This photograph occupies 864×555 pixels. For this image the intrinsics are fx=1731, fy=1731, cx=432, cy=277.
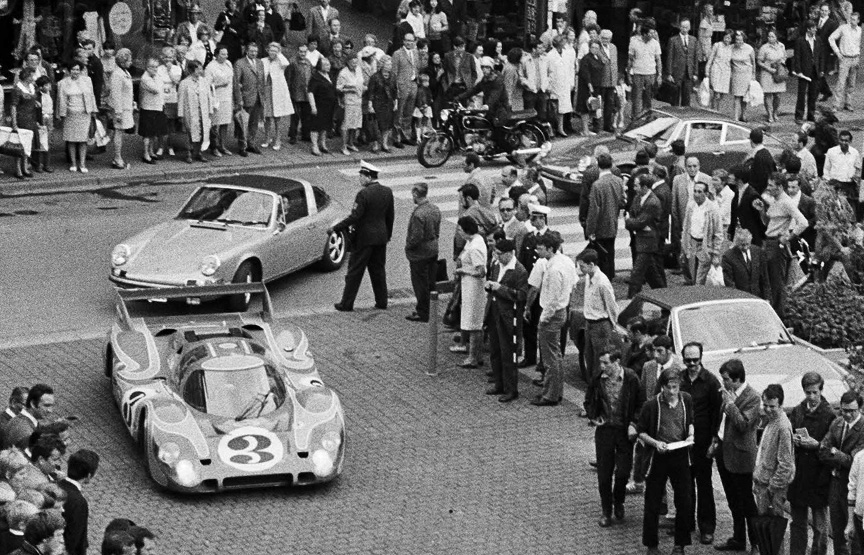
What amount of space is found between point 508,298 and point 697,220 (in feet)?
11.7

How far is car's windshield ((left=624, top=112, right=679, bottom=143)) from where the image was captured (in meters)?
27.6

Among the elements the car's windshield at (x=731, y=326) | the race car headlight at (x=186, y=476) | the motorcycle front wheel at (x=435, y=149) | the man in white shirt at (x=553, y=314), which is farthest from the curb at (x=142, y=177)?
the race car headlight at (x=186, y=476)

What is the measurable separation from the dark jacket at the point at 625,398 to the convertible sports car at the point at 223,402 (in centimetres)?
249

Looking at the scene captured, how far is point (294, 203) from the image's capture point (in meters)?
22.8

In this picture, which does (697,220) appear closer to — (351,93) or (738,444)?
(738,444)

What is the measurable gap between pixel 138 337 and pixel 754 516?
6.77m

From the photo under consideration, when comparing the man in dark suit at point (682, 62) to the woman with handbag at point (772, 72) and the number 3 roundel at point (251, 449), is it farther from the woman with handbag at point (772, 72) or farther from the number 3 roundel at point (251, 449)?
the number 3 roundel at point (251, 449)

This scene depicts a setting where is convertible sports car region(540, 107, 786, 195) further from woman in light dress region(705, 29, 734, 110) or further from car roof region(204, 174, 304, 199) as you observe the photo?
car roof region(204, 174, 304, 199)

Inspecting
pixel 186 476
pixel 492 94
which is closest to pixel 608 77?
pixel 492 94

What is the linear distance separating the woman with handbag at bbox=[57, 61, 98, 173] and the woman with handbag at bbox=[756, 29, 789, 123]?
12906 millimetres

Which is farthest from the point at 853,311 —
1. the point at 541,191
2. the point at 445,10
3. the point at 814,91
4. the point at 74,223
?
the point at 445,10

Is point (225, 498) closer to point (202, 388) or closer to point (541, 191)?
point (202, 388)

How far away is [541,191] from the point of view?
22641mm

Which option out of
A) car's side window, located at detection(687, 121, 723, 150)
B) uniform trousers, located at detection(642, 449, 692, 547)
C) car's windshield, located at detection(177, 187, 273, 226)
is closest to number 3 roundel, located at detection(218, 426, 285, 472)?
uniform trousers, located at detection(642, 449, 692, 547)
